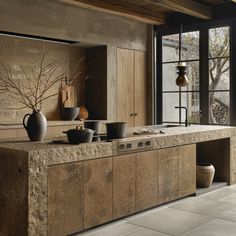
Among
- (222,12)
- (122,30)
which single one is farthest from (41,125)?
(222,12)

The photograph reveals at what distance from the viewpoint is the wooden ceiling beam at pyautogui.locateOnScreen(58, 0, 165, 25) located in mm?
5688

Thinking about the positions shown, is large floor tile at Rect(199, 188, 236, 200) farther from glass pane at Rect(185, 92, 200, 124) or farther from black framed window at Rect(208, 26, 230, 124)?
glass pane at Rect(185, 92, 200, 124)

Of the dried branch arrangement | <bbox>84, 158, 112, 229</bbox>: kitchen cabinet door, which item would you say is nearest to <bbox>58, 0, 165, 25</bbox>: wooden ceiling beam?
the dried branch arrangement

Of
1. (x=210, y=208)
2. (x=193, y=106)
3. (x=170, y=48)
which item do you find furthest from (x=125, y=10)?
(x=210, y=208)

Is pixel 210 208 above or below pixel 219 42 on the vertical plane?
below

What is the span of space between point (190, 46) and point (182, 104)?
42.2 inches

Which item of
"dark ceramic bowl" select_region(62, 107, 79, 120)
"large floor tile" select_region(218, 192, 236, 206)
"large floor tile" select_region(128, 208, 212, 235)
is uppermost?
"dark ceramic bowl" select_region(62, 107, 79, 120)

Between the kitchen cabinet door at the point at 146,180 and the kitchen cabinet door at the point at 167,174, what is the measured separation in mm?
76

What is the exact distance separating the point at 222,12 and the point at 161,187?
139 inches

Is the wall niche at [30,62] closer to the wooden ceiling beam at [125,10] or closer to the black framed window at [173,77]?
the wooden ceiling beam at [125,10]

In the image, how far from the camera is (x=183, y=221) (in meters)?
3.73

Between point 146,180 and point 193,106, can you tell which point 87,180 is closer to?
point 146,180

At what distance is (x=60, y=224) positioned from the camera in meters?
3.13

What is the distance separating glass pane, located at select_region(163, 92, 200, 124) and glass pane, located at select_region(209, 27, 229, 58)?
80 centimetres
